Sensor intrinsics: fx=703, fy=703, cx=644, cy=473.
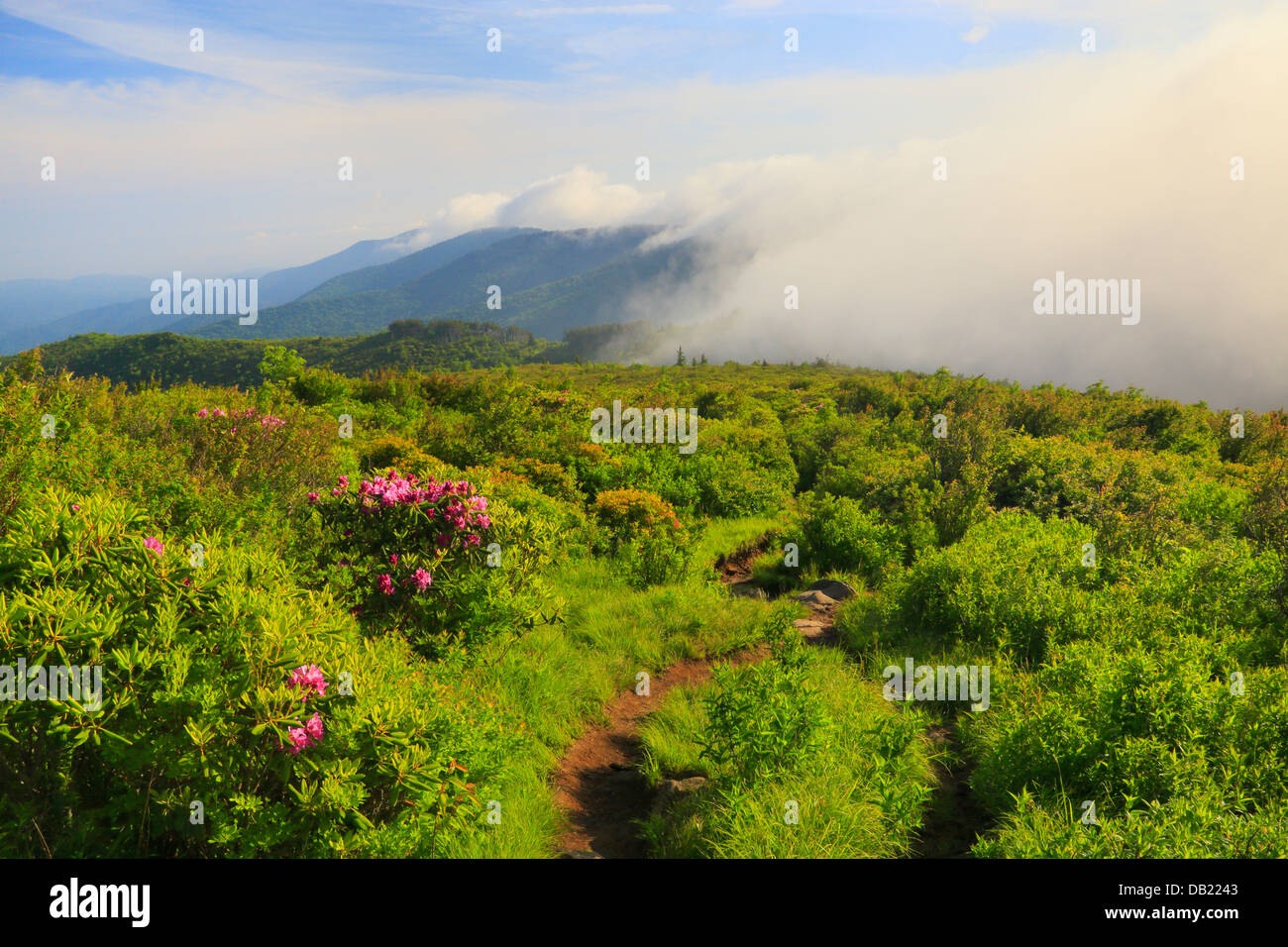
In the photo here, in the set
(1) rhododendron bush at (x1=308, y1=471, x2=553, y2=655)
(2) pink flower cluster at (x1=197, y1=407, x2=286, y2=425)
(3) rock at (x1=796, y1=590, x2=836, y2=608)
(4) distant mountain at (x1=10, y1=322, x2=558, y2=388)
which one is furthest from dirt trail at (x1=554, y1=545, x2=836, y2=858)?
(4) distant mountain at (x1=10, y1=322, x2=558, y2=388)

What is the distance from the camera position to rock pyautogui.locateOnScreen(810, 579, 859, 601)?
10648 millimetres

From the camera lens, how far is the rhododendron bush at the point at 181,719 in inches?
131

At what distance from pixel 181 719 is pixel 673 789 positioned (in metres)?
3.64

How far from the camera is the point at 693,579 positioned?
35.7ft

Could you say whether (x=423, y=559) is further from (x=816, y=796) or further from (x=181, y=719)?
(x=816, y=796)

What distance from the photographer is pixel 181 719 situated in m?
3.46

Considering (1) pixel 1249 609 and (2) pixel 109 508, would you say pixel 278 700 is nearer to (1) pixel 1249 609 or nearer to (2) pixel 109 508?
(2) pixel 109 508

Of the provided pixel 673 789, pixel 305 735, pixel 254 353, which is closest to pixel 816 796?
pixel 673 789

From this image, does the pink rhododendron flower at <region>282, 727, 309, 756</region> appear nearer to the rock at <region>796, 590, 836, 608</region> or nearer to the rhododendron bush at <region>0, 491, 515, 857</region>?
the rhododendron bush at <region>0, 491, 515, 857</region>

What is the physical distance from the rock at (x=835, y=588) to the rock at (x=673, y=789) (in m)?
5.38

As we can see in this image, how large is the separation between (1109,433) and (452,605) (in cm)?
1915

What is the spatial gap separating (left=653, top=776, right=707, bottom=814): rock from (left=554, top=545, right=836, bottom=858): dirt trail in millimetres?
152

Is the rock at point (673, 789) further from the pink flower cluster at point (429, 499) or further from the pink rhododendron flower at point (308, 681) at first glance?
the pink flower cluster at point (429, 499)

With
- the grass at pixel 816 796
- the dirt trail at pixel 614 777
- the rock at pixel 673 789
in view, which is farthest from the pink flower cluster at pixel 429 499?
the rock at pixel 673 789
